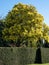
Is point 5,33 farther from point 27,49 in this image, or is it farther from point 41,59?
point 27,49

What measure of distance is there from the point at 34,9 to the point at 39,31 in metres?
4.62

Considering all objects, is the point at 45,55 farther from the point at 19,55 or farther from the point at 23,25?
the point at 23,25

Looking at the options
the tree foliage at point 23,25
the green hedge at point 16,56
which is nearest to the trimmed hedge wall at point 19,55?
the green hedge at point 16,56

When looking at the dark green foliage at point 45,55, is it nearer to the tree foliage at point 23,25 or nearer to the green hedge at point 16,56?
the green hedge at point 16,56

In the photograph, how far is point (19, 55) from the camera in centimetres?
2783

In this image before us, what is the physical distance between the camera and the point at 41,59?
35.4 meters

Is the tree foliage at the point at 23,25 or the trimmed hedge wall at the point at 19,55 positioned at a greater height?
the tree foliage at the point at 23,25

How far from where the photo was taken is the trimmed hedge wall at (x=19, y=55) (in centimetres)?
2372

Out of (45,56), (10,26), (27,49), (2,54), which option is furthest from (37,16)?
(2,54)

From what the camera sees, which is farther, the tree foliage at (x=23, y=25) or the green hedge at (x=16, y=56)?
the tree foliage at (x=23, y=25)

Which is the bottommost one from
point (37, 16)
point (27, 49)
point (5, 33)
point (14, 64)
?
point (14, 64)

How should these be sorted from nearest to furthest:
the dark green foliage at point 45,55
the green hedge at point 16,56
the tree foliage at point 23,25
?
the green hedge at point 16,56, the dark green foliage at point 45,55, the tree foliage at point 23,25

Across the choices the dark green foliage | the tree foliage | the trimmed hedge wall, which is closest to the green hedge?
the trimmed hedge wall

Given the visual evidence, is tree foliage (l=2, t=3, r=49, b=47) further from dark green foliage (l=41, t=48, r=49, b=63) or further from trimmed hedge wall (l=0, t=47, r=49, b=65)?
trimmed hedge wall (l=0, t=47, r=49, b=65)
